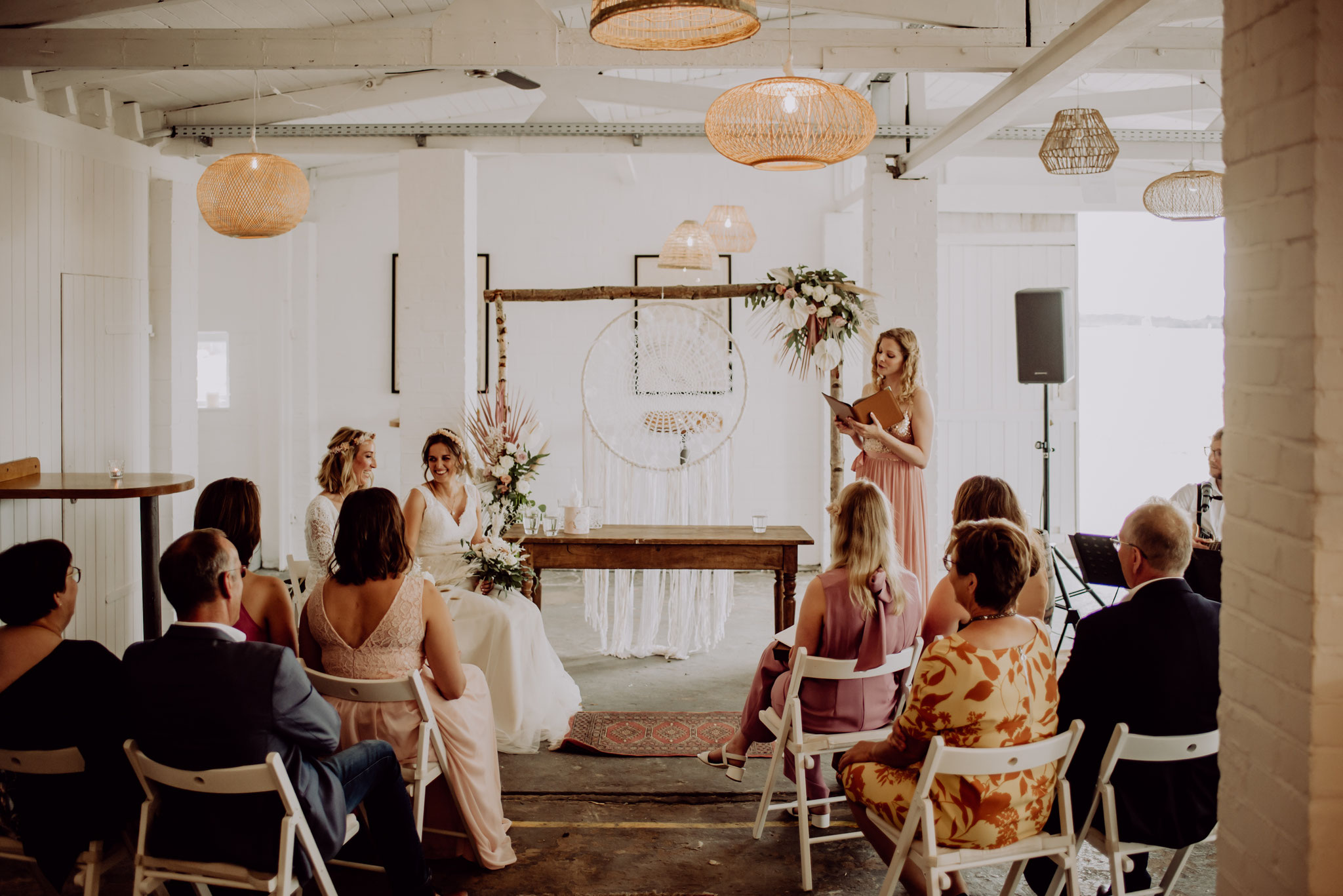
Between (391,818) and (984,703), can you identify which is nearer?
(984,703)

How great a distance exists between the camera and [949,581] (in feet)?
10.1

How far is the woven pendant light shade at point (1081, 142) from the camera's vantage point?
4.96 m

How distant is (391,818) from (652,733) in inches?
71.5

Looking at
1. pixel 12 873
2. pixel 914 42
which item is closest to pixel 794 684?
pixel 12 873

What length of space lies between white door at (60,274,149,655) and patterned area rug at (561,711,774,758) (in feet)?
8.97

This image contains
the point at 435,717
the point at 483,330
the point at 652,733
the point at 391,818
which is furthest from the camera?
the point at 483,330

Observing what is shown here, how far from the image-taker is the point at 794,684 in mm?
2959

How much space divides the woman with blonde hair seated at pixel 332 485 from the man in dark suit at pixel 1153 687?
9.14ft

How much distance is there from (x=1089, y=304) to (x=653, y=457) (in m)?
4.16

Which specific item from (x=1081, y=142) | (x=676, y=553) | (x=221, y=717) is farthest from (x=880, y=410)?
(x=221, y=717)

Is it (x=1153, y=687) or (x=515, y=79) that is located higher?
(x=515, y=79)

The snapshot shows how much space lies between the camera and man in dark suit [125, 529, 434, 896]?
7.15 feet

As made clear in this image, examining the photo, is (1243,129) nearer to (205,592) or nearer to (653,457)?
(205,592)

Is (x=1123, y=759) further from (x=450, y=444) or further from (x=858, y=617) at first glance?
(x=450, y=444)
